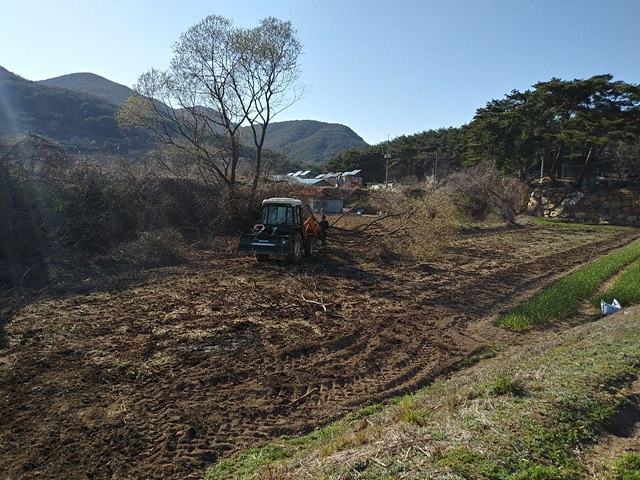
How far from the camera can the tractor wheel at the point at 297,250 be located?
13516 millimetres

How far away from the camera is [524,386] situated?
15.4 ft

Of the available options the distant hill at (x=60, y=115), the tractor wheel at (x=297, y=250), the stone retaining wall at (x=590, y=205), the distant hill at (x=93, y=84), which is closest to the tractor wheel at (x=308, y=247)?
the tractor wheel at (x=297, y=250)

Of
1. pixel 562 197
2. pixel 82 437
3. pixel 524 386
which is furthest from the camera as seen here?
pixel 562 197

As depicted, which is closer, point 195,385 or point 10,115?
point 195,385

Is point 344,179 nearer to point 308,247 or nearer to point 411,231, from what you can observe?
point 411,231

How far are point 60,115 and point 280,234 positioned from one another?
41.1m

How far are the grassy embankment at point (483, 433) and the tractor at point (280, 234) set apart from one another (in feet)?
26.2

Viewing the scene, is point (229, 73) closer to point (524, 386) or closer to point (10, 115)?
point (524, 386)

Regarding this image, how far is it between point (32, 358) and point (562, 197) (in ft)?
128

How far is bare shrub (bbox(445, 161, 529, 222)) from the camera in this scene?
3350 cm

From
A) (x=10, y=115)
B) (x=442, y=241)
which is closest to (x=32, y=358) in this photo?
(x=442, y=241)

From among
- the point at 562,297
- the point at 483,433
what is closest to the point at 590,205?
the point at 562,297

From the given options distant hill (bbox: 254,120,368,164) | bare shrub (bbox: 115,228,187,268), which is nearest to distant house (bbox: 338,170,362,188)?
bare shrub (bbox: 115,228,187,268)

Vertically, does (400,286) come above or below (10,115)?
below
